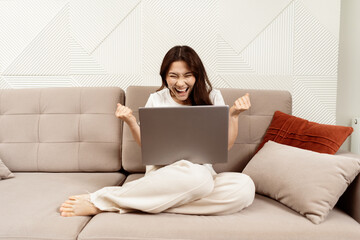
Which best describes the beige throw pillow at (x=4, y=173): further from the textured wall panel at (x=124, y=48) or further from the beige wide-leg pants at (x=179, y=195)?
the textured wall panel at (x=124, y=48)

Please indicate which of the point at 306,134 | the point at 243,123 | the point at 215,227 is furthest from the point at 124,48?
the point at 215,227

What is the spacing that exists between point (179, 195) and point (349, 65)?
1744mm

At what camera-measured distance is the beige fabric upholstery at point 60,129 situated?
162cm

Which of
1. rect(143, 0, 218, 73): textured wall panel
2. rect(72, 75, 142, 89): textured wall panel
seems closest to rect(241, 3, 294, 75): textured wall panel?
rect(143, 0, 218, 73): textured wall panel

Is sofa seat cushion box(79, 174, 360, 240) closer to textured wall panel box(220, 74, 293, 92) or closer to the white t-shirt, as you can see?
the white t-shirt

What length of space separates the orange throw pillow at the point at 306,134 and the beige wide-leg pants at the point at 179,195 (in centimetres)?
47

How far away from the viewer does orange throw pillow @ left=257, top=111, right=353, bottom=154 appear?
52.1 inches

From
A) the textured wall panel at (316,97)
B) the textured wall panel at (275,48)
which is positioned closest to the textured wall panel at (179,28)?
the textured wall panel at (275,48)

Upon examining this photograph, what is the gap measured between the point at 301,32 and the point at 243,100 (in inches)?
39.1

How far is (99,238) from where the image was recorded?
37.2 inches

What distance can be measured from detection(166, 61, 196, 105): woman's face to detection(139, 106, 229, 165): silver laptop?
0.36 meters

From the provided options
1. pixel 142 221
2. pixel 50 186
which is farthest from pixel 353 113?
pixel 50 186

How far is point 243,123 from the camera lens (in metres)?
1.62

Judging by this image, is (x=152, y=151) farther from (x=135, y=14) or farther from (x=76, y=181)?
(x=135, y=14)
